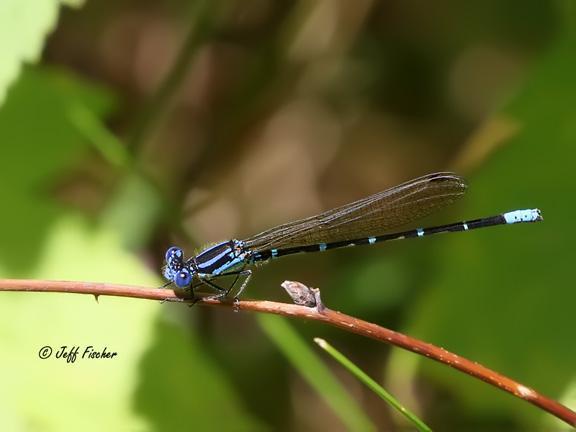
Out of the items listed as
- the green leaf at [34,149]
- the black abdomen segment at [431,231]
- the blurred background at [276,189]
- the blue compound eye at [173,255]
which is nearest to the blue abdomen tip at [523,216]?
the black abdomen segment at [431,231]

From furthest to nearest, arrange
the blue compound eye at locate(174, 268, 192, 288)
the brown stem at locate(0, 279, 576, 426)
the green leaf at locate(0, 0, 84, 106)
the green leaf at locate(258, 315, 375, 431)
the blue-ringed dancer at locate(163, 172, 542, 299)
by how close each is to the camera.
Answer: the green leaf at locate(258, 315, 375, 431)
the blue-ringed dancer at locate(163, 172, 542, 299)
the blue compound eye at locate(174, 268, 192, 288)
the green leaf at locate(0, 0, 84, 106)
the brown stem at locate(0, 279, 576, 426)

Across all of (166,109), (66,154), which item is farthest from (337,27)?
(66,154)

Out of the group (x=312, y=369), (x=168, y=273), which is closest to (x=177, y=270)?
(x=168, y=273)

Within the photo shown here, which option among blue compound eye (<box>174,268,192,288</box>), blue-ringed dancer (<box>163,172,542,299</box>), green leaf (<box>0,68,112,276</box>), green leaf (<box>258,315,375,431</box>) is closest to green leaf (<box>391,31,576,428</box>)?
blue-ringed dancer (<box>163,172,542,299</box>)

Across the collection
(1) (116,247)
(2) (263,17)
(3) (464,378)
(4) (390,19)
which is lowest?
(1) (116,247)

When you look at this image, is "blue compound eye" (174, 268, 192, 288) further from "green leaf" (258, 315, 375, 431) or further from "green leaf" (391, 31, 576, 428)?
"green leaf" (391, 31, 576, 428)

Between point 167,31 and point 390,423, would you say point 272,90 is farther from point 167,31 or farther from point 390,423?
point 390,423
